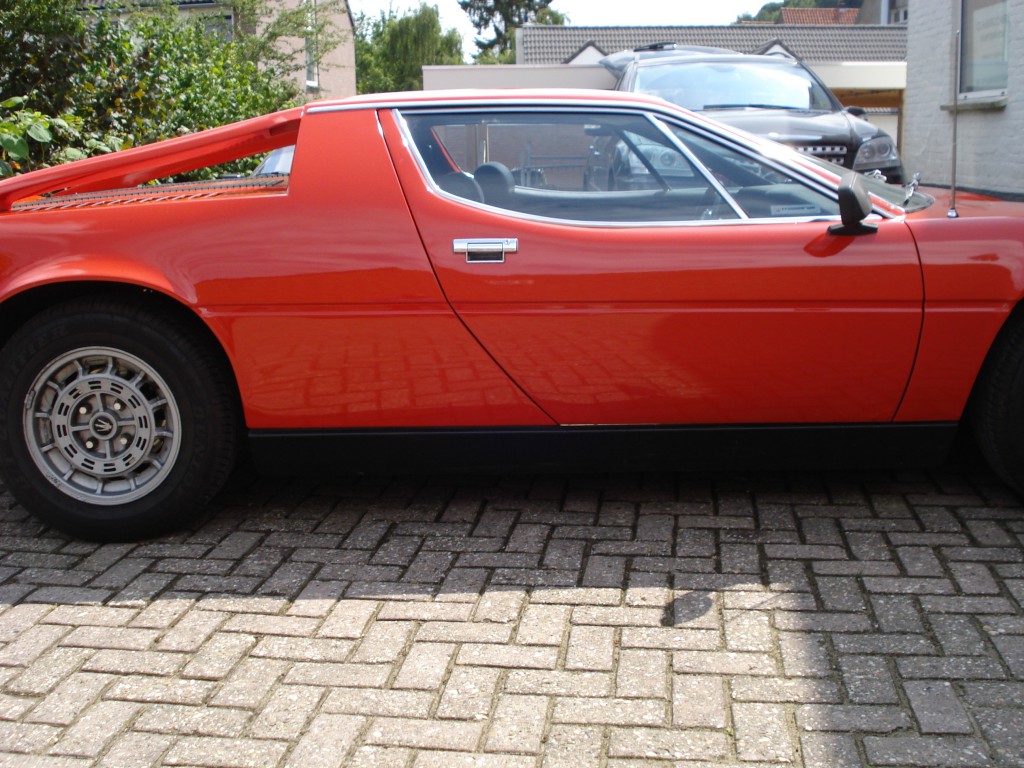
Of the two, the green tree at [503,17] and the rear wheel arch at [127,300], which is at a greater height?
the green tree at [503,17]

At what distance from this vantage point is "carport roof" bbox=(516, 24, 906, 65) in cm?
4616

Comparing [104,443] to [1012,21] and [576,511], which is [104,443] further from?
[1012,21]

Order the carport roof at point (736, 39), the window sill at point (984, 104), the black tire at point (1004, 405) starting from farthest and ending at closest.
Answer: the carport roof at point (736, 39)
the window sill at point (984, 104)
the black tire at point (1004, 405)

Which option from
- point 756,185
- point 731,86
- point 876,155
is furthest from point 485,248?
point 731,86

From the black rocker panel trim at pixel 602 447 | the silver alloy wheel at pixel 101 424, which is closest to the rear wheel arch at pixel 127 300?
the silver alloy wheel at pixel 101 424

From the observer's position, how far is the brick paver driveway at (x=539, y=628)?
2475 millimetres

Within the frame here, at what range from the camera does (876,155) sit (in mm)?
8820

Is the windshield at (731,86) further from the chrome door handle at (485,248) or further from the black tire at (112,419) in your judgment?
the black tire at (112,419)

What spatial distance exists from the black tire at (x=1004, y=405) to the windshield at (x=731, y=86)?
6.42m

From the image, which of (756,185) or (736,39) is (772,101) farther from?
(736,39)

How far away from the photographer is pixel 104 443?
145 inches

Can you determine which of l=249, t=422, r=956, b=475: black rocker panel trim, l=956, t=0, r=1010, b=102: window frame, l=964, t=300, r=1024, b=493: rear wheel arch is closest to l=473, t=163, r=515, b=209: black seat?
l=249, t=422, r=956, b=475: black rocker panel trim

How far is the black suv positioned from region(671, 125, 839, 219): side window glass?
5138 mm

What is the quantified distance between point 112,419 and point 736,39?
155 feet
